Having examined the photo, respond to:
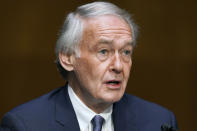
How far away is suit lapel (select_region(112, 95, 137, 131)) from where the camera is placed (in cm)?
257

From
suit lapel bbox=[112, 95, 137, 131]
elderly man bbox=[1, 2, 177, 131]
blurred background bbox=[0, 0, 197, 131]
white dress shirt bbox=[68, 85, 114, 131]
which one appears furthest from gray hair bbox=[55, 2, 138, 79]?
blurred background bbox=[0, 0, 197, 131]

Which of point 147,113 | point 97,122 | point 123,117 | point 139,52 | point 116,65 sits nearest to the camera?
point 116,65

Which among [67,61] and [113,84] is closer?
[113,84]

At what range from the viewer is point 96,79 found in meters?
2.39

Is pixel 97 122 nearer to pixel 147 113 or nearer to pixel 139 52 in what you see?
pixel 147 113

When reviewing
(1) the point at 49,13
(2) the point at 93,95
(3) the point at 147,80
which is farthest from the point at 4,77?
(2) the point at 93,95

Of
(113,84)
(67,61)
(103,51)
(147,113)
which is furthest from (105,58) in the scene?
(147,113)

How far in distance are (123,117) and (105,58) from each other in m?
0.42

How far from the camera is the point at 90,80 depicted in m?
2.42

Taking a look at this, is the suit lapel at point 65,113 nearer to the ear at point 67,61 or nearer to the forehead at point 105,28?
the ear at point 67,61

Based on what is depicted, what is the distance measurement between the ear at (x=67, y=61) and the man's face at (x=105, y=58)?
0.25 ft

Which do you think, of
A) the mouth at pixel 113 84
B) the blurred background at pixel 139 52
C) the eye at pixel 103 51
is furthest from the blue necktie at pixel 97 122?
the blurred background at pixel 139 52

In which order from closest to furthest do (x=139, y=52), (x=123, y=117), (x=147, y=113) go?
(x=123, y=117) → (x=147, y=113) → (x=139, y=52)

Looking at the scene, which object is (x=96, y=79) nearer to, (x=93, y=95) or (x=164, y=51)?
(x=93, y=95)
